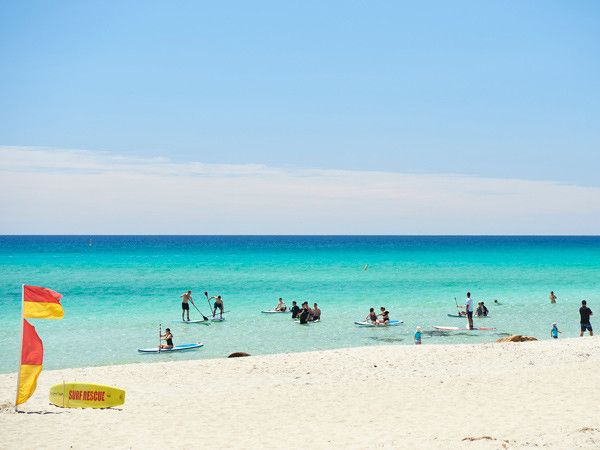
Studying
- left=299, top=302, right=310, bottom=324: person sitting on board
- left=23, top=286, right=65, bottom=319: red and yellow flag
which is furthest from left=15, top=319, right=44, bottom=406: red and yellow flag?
left=299, top=302, right=310, bottom=324: person sitting on board

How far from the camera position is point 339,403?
13.4 meters

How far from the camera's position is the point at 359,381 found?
15.6 metres

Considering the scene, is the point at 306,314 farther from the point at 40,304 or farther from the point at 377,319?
the point at 40,304

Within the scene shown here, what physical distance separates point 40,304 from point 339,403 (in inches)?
310

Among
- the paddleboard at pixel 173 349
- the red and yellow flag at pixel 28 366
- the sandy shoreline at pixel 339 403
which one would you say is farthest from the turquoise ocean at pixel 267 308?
the red and yellow flag at pixel 28 366

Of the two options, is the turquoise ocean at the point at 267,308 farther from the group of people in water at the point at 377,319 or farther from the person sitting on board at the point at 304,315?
the group of people in water at the point at 377,319

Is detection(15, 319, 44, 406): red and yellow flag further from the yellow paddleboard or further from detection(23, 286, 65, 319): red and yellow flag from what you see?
the yellow paddleboard

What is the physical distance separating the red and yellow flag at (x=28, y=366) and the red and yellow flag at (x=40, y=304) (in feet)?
1.28

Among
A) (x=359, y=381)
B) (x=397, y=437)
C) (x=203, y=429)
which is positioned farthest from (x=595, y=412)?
(x=203, y=429)

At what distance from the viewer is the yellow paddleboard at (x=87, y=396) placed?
13.4 metres

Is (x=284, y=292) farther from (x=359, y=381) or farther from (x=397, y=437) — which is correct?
(x=397, y=437)

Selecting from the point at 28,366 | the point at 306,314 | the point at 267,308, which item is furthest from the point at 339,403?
the point at 267,308

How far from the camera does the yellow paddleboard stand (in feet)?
44.0

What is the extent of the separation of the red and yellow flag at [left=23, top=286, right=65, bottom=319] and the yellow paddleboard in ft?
6.16
